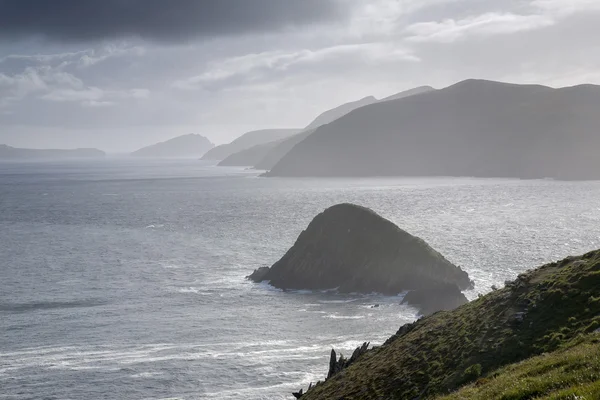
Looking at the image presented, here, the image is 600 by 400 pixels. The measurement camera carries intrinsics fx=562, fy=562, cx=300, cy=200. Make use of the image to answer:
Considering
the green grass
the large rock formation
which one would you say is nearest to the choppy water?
the large rock formation

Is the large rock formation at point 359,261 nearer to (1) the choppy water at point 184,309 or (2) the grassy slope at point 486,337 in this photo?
(1) the choppy water at point 184,309

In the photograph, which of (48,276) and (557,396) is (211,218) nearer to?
(48,276)

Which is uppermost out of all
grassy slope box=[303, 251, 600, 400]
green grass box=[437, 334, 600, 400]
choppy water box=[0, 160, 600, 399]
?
green grass box=[437, 334, 600, 400]

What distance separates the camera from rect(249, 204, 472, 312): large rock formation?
98.4 metres

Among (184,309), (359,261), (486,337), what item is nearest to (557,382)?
(486,337)

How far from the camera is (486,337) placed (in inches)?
1462

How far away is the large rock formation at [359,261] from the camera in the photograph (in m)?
98.4

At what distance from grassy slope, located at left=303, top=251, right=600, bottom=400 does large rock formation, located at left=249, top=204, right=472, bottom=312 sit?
5084 cm

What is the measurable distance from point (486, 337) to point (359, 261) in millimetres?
66552

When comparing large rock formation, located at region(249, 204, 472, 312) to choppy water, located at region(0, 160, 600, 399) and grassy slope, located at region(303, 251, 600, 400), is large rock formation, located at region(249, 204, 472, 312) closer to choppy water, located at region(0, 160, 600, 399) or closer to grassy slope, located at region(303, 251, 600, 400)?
choppy water, located at region(0, 160, 600, 399)

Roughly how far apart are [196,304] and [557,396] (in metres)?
82.0

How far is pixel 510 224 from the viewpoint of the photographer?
16925 cm

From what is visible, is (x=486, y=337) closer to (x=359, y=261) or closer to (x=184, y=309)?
(x=184, y=309)

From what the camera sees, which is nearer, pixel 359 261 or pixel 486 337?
pixel 486 337
